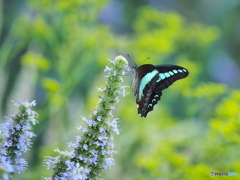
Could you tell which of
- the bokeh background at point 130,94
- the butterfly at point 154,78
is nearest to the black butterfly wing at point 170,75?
the butterfly at point 154,78

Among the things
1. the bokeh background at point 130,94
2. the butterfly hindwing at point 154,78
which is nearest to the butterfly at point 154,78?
the butterfly hindwing at point 154,78

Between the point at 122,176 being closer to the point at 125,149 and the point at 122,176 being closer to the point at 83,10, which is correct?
the point at 125,149

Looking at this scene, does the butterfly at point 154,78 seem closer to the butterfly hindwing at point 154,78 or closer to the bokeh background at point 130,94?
the butterfly hindwing at point 154,78

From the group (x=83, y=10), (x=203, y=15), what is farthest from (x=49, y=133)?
(x=203, y=15)

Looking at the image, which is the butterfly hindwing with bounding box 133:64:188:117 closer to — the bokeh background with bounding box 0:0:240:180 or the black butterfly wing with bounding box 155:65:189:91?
the black butterfly wing with bounding box 155:65:189:91

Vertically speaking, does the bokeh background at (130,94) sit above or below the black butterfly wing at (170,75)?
above

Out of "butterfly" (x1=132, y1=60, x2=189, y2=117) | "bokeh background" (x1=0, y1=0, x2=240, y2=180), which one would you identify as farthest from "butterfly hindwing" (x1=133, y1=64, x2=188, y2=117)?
"bokeh background" (x1=0, y1=0, x2=240, y2=180)

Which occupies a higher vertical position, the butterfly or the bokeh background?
the bokeh background

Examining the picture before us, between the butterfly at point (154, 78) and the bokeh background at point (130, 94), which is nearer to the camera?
the butterfly at point (154, 78)
